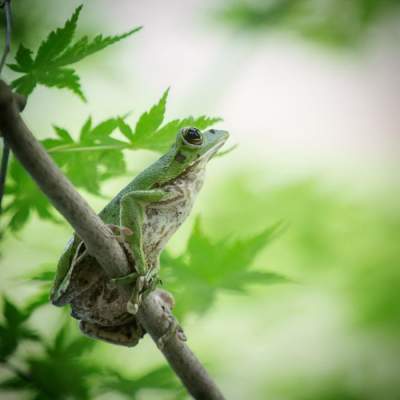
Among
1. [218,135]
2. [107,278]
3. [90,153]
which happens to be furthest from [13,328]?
[218,135]

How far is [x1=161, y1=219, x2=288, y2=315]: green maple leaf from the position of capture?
1.82 metres

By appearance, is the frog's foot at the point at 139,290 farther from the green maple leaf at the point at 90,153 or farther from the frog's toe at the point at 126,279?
the green maple leaf at the point at 90,153

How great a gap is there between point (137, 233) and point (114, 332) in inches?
16.7

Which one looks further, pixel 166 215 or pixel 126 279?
pixel 166 215

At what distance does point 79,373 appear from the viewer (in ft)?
5.97

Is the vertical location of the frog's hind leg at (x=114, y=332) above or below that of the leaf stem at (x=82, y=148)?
below

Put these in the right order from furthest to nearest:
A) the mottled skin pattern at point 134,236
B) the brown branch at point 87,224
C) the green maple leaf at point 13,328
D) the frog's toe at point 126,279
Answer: the green maple leaf at point 13,328, the mottled skin pattern at point 134,236, the frog's toe at point 126,279, the brown branch at point 87,224

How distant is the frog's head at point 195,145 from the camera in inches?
59.8

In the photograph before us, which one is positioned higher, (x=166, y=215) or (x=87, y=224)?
(x=166, y=215)

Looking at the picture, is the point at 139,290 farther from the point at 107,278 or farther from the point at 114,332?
the point at 114,332

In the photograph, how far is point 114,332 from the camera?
1.63 meters

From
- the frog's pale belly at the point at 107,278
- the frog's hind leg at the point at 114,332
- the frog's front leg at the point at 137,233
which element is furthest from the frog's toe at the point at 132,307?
the frog's hind leg at the point at 114,332

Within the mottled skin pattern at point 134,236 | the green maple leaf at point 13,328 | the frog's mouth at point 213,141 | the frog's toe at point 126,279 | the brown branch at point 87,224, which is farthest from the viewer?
the green maple leaf at point 13,328

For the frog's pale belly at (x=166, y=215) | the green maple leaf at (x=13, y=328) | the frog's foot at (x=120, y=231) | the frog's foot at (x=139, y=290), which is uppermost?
the frog's pale belly at (x=166, y=215)
